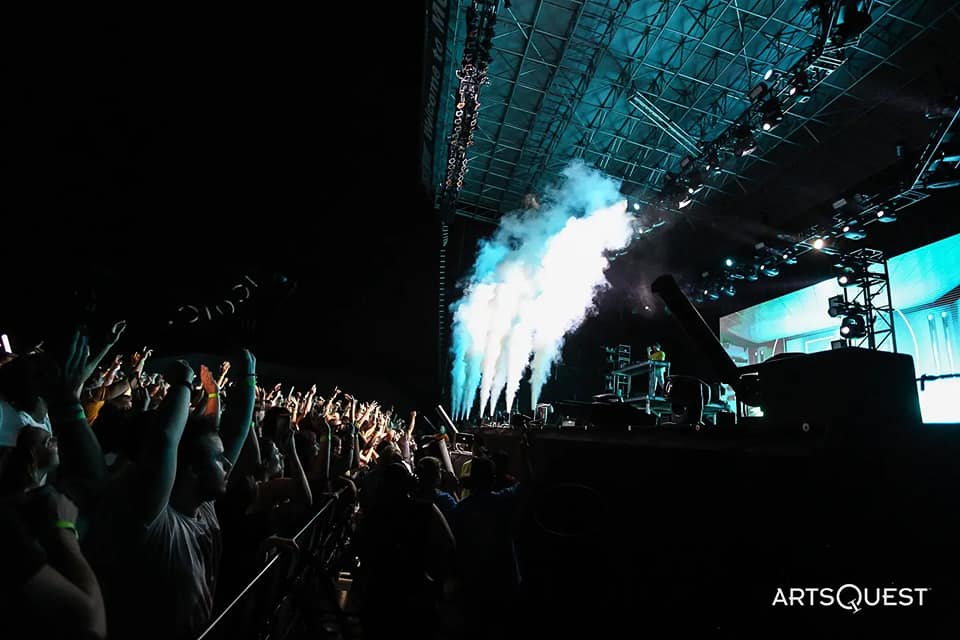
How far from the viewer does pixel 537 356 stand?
17266 mm

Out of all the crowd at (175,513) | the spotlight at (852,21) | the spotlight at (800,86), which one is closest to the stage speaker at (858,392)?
the crowd at (175,513)

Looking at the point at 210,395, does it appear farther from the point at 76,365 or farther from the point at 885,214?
the point at 885,214

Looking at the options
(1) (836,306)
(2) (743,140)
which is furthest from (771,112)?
(1) (836,306)

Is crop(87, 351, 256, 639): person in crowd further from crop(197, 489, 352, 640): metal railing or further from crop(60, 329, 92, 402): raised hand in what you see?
crop(60, 329, 92, 402): raised hand

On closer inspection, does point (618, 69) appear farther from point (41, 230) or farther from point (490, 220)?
point (41, 230)

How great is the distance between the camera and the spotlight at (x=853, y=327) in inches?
376

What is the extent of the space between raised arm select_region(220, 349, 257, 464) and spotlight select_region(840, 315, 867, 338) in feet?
38.1

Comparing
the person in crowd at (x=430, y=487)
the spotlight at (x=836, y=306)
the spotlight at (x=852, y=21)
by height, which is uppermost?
the spotlight at (x=852, y=21)

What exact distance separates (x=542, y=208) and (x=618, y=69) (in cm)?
518

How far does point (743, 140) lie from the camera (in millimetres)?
9281

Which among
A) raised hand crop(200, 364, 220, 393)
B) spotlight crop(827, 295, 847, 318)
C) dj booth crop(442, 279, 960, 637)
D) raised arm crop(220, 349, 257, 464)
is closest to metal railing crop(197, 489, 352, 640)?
raised arm crop(220, 349, 257, 464)

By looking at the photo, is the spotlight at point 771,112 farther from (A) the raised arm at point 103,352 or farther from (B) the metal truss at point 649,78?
(A) the raised arm at point 103,352

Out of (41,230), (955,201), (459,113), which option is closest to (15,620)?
(459,113)

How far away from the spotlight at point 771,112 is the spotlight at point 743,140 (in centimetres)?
64
